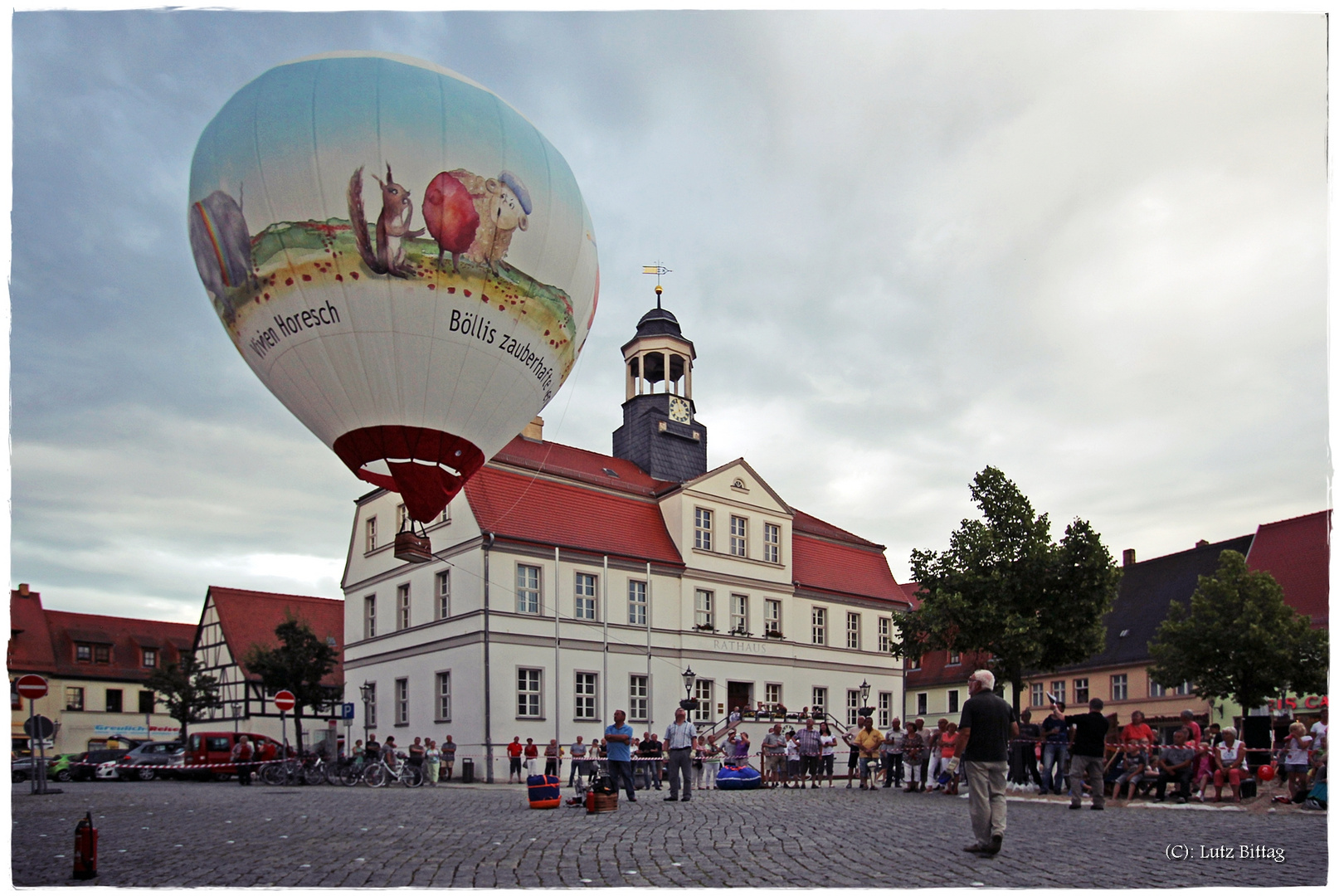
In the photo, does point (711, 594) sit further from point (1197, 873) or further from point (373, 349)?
point (1197, 873)

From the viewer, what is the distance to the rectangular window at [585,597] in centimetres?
3519

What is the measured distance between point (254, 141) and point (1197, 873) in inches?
452

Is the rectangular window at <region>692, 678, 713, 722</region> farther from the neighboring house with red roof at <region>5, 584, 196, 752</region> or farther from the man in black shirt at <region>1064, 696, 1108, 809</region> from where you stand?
the neighboring house with red roof at <region>5, 584, 196, 752</region>

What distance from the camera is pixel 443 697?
33.8 meters

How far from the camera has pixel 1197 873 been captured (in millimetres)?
8383

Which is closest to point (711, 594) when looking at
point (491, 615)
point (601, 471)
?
point (601, 471)

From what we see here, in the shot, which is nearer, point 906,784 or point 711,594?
point 906,784

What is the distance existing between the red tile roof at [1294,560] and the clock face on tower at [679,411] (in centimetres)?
2019

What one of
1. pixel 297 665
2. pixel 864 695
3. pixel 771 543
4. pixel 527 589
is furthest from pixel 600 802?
pixel 864 695

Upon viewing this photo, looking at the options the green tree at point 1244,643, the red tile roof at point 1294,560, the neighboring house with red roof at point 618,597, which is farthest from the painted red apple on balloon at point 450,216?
the red tile roof at point 1294,560

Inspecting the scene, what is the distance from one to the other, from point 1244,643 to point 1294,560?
327 inches

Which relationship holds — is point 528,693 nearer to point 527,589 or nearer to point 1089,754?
point 527,589

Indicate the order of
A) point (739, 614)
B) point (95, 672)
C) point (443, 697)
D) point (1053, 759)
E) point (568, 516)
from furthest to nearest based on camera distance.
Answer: point (95, 672), point (739, 614), point (568, 516), point (443, 697), point (1053, 759)

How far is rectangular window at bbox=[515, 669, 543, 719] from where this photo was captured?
3281 centimetres
